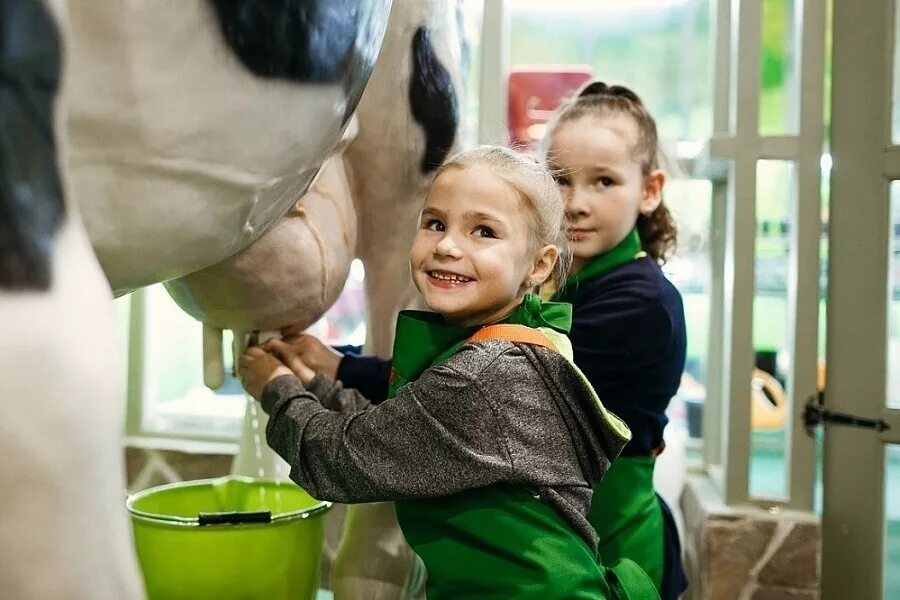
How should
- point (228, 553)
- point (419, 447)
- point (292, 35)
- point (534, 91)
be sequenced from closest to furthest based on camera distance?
point (292, 35) → point (419, 447) → point (228, 553) → point (534, 91)

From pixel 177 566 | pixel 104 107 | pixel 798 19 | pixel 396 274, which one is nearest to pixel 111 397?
pixel 104 107

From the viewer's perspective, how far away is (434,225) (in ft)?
2.42

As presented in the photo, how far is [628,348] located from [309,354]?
0.32 metres

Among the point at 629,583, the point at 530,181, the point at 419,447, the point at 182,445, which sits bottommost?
the point at 182,445

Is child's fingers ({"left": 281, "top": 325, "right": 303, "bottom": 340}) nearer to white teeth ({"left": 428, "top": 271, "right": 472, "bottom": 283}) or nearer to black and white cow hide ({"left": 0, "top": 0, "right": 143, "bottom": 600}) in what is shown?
white teeth ({"left": 428, "top": 271, "right": 472, "bottom": 283})

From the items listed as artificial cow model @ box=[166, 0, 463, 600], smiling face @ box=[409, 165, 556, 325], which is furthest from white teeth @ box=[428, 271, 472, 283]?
artificial cow model @ box=[166, 0, 463, 600]

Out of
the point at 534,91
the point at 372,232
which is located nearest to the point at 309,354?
the point at 372,232

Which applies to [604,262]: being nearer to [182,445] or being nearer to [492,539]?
[492,539]

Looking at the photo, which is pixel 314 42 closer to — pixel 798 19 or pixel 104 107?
pixel 104 107


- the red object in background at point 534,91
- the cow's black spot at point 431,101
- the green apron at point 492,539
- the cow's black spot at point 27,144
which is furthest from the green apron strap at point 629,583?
the red object in background at point 534,91

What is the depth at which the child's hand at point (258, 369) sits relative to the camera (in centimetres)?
80

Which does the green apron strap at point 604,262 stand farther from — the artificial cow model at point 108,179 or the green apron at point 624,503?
the artificial cow model at point 108,179

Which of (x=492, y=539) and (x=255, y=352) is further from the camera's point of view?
(x=255, y=352)

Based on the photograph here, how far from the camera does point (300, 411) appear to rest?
0.72 m
